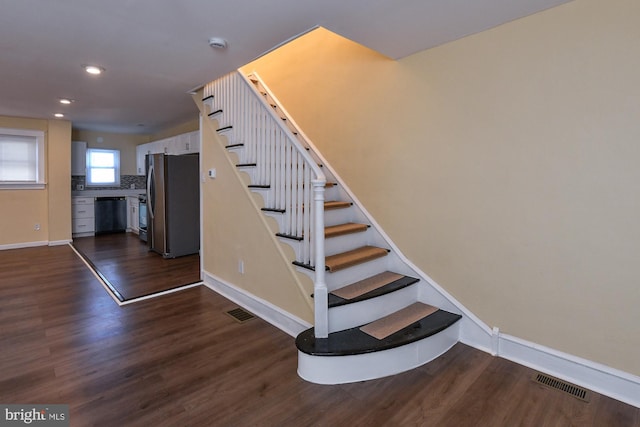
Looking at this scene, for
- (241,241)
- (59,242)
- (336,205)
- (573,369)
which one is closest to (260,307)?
(241,241)

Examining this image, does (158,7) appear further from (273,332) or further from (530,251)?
(530,251)

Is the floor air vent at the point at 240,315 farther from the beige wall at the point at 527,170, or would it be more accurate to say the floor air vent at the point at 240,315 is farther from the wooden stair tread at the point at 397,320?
the beige wall at the point at 527,170

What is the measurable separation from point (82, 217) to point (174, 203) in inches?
133

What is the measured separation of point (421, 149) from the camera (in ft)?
9.04

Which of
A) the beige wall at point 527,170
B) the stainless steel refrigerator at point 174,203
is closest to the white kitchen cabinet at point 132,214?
the stainless steel refrigerator at point 174,203

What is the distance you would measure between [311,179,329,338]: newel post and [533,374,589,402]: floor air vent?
1.43 meters

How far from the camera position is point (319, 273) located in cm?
Answer: 230

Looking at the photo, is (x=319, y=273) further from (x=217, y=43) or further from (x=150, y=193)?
(x=150, y=193)

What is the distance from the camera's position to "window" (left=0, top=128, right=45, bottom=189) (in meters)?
5.79

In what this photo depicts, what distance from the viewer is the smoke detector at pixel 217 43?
98.0 inches

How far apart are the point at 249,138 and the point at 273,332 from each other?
1.85 m

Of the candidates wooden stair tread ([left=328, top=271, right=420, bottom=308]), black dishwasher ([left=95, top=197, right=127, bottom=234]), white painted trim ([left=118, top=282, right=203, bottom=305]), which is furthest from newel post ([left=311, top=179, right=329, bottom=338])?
black dishwasher ([left=95, top=197, right=127, bottom=234])

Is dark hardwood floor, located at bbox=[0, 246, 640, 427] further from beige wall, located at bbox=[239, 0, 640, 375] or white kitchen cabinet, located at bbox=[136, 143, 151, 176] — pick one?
white kitchen cabinet, located at bbox=[136, 143, 151, 176]

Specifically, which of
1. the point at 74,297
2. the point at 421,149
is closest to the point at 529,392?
the point at 421,149
